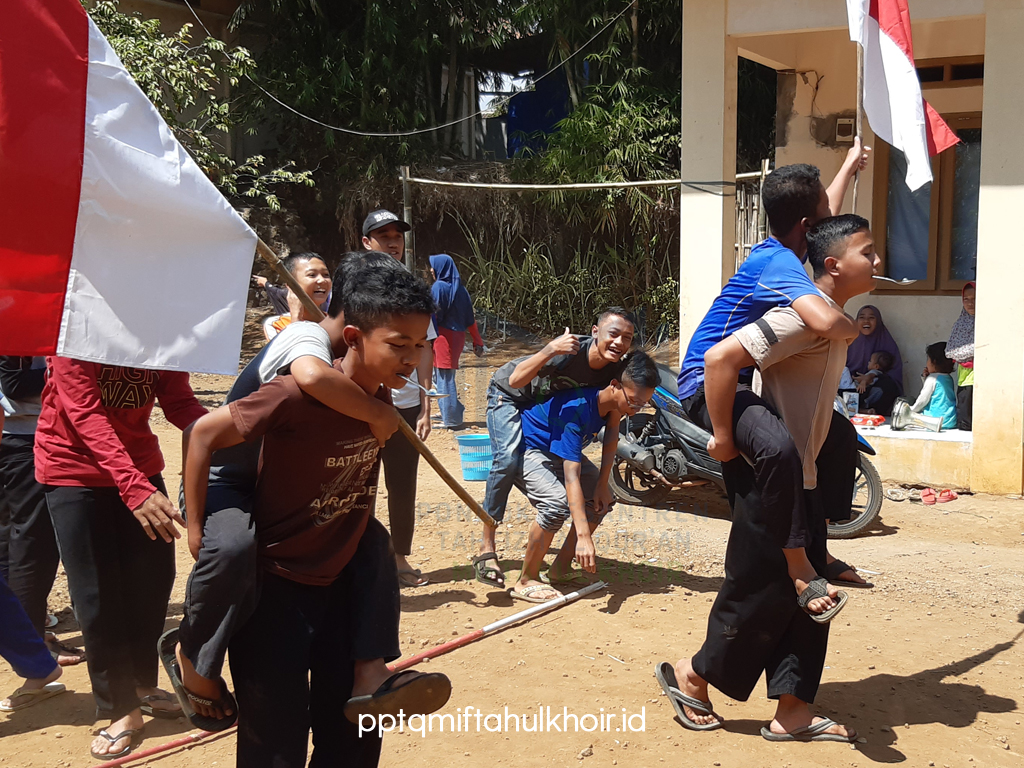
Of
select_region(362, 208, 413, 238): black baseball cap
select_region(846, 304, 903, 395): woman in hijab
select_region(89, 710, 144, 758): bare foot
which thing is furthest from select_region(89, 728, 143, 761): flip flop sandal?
select_region(846, 304, 903, 395): woman in hijab

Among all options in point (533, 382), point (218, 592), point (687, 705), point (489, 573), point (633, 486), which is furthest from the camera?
point (633, 486)

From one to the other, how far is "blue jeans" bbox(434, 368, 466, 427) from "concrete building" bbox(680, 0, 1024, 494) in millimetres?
2489

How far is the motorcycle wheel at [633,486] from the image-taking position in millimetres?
6973

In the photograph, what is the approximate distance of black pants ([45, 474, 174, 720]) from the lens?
3424mm

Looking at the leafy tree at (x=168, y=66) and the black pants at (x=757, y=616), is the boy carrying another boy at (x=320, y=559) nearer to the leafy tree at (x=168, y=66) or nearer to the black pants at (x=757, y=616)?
the black pants at (x=757, y=616)

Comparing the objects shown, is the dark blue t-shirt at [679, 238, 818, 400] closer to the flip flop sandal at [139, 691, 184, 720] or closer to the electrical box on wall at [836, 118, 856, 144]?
the flip flop sandal at [139, 691, 184, 720]

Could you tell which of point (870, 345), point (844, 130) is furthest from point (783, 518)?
point (844, 130)

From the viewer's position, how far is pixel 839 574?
5.33 m

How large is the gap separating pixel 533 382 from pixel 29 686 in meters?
2.63

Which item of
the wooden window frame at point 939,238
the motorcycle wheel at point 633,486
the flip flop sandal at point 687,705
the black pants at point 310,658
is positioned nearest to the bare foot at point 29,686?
the black pants at point 310,658

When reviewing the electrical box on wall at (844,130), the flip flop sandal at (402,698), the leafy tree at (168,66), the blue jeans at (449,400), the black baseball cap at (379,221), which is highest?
the leafy tree at (168,66)

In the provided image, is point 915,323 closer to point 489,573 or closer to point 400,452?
point 489,573

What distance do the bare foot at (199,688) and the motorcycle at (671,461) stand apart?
4.20 m

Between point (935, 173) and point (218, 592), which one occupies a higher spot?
point (935, 173)
